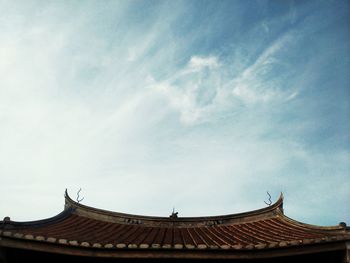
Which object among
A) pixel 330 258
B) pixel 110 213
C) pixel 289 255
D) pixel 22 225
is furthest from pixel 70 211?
pixel 330 258

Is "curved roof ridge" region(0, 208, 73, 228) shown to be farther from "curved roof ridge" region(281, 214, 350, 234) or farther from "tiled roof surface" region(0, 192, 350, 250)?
"curved roof ridge" region(281, 214, 350, 234)

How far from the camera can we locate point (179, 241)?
323 inches

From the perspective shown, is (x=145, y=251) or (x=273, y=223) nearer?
(x=145, y=251)

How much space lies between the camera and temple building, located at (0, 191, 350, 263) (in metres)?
6.48

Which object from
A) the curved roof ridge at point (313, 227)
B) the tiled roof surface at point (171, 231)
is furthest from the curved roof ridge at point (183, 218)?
the curved roof ridge at point (313, 227)

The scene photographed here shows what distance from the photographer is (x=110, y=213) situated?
1152 cm

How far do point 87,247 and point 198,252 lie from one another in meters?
2.46

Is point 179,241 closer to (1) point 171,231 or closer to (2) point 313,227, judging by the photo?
(1) point 171,231

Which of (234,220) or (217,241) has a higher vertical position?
(234,220)

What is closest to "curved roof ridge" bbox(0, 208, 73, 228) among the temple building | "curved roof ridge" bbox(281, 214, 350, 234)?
the temple building

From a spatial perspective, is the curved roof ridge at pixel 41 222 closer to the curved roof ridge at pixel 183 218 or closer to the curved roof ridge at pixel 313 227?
the curved roof ridge at pixel 183 218

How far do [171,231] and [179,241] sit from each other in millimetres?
2151

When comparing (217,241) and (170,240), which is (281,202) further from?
(170,240)

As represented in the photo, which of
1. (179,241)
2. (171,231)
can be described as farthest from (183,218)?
(179,241)
